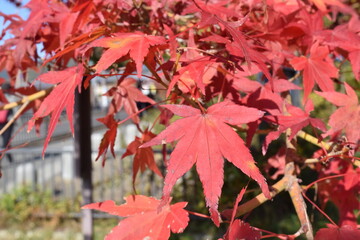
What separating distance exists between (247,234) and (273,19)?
47 cm

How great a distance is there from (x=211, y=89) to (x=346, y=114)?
25cm

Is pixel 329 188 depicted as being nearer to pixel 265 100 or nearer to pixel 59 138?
pixel 265 100

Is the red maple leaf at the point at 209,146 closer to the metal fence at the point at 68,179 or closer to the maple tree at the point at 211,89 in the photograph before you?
the maple tree at the point at 211,89

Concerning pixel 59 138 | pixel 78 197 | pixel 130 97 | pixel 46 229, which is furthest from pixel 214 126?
pixel 59 138

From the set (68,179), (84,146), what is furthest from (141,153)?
(68,179)

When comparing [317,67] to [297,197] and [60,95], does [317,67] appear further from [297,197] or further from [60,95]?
[60,95]

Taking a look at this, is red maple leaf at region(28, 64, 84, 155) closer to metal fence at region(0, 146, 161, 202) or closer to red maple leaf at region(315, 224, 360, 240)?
red maple leaf at region(315, 224, 360, 240)

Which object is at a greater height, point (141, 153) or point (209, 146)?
point (209, 146)

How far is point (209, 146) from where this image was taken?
19.9 inches

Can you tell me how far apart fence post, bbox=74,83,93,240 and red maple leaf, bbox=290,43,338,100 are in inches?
59.9

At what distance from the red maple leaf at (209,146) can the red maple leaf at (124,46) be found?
0.09 m

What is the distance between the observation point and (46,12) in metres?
0.81

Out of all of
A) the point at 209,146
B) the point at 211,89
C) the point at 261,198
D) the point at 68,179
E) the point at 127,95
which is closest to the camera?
the point at 209,146

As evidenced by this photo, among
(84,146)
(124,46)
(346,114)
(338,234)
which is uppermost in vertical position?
(124,46)
